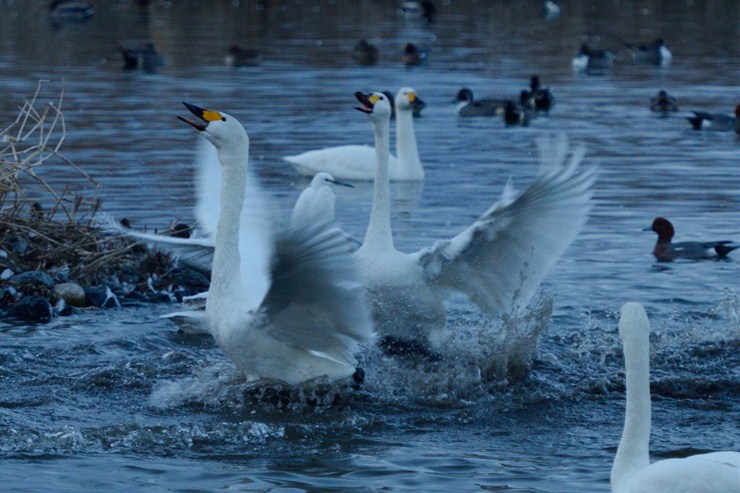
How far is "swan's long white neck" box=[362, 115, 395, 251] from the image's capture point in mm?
8062

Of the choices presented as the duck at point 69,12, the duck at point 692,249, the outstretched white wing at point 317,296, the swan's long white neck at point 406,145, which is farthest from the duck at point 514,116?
the duck at point 69,12

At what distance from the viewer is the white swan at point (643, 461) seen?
194 inches

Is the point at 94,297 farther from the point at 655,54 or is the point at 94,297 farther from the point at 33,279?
the point at 655,54

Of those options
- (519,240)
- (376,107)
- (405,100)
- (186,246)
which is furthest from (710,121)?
(186,246)

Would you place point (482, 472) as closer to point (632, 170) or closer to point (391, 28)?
point (632, 170)

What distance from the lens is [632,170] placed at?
1570 centimetres

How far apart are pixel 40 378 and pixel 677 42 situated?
96.6 ft

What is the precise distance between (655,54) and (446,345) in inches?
897

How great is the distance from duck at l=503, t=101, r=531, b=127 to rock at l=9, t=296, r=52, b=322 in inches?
490

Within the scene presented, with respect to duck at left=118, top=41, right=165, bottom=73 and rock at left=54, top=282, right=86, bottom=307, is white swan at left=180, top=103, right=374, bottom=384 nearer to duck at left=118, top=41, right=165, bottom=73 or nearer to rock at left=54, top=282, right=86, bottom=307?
rock at left=54, top=282, right=86, bottom=307

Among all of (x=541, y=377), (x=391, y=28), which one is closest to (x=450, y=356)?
(x=541, y=377)

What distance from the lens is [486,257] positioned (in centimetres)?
784

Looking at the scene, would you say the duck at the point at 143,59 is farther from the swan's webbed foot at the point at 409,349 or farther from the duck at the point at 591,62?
the swan's webbed foot at the point at 409,349

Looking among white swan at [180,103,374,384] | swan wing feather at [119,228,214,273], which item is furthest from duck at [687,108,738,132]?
white swan at [180,103,374,384]
